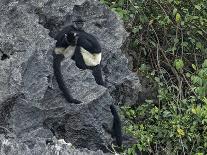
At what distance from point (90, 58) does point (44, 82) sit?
0.79m

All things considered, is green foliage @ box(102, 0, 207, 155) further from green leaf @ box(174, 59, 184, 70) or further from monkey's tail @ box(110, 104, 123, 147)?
monkey's tail @ box(110, 104, 123, 147)

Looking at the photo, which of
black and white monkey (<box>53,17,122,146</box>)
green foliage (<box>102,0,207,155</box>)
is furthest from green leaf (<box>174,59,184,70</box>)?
black and white monkey (<box>53,17,122,146</box>)

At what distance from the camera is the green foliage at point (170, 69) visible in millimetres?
5688

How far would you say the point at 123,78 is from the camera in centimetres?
580

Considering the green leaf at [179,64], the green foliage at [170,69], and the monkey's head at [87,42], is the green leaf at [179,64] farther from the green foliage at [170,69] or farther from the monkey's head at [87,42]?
the monkey's head at [87,42]

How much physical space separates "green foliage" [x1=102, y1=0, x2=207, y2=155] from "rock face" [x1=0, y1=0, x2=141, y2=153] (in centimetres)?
46

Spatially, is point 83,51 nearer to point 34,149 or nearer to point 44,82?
point 44,82

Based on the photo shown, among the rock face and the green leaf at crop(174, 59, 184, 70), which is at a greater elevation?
the rock face

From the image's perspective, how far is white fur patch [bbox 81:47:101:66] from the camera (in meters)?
5.48

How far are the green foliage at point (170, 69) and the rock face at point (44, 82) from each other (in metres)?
0.46

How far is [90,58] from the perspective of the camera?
216 inches

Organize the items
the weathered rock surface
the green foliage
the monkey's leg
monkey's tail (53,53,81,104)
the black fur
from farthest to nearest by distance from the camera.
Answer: the green foliage, the monkey's leg, the black fur, monkey's tail (53,53,81,104), the weathered rock surface

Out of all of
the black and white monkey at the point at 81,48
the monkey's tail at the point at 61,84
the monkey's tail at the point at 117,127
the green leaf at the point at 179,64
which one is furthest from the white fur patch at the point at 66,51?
the green leaf at the point at 179,64

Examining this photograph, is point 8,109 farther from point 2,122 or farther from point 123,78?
point 123,78
